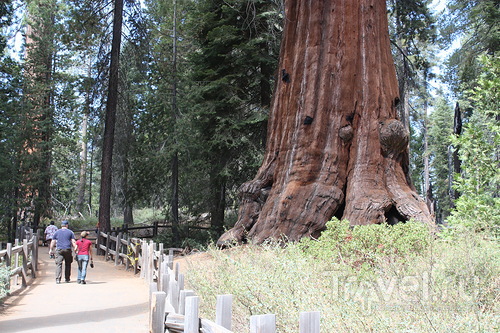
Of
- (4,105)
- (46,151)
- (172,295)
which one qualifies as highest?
(4,105)

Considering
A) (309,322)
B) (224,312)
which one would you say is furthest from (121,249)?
(309,322)

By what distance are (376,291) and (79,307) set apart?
726cm

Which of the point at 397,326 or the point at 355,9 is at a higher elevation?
the point at 355,9

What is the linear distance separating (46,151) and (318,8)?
65.8 feet

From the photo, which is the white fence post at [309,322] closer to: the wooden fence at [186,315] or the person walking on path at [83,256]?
the wooden fence at [186,315]

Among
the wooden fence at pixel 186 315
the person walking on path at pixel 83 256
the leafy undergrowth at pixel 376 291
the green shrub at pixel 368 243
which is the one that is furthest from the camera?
the person walking on path at pixel 83 256

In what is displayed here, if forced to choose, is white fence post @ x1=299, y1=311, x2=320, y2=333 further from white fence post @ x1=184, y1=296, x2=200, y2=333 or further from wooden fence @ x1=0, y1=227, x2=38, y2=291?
wooden fence @ x1=0, y1=227, x2=38, y2=291

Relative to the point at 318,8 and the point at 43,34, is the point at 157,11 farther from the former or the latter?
the point at 318,8

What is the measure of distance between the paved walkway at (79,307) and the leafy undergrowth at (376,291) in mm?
2393

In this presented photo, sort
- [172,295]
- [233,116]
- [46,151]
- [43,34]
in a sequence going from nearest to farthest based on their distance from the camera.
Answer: [172,295] → [233,116] → [46,151] → [43,34]

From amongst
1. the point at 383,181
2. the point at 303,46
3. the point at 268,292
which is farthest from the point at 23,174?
the point at 268,292

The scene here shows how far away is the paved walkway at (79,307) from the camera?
857cm

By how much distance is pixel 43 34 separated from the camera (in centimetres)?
3050

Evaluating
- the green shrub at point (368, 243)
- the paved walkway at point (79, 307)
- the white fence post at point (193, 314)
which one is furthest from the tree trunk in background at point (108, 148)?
the white fence post at point (193, 314)
